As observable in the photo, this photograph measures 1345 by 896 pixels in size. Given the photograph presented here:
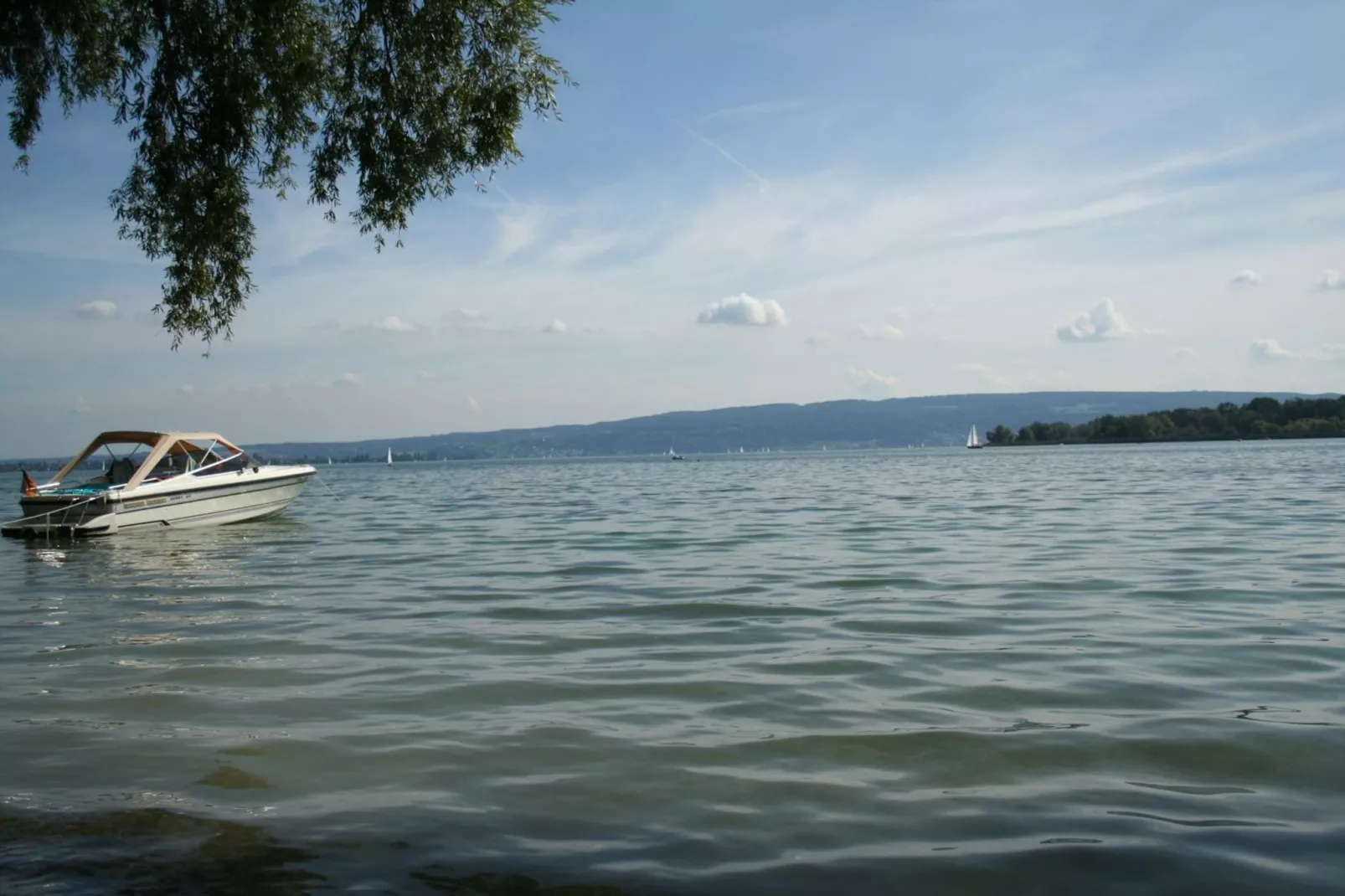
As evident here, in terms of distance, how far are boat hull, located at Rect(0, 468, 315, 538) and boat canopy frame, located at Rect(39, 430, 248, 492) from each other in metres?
0.51

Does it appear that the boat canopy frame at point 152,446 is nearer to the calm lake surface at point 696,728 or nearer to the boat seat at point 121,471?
the boat seat at point 121,471

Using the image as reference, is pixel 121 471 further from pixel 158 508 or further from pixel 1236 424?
pixel 1236 424

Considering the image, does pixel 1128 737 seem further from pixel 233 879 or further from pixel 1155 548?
pixel 1155 548

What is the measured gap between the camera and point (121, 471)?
2445 cm

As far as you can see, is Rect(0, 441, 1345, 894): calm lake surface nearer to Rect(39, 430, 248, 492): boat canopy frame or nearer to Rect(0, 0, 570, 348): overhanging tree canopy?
Rect(0, 0, 570, 348): overhanging tree canopy

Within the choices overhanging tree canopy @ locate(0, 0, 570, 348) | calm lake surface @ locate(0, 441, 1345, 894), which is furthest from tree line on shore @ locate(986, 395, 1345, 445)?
overhanging tree canopy @ locate(0, 0, 570, 348)

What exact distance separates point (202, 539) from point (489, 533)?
6.62m

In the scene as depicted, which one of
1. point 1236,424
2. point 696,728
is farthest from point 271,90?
point 1236,424

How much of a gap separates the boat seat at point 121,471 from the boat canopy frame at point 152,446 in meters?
0.28

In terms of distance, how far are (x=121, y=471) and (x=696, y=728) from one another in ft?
73.4

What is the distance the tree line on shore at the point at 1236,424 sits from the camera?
470 ft

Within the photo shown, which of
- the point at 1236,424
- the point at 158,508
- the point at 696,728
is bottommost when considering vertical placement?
the point at 696,728

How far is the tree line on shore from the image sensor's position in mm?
143250

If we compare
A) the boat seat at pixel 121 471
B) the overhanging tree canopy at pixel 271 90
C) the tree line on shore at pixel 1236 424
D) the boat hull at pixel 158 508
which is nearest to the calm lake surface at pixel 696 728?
the overhanging tree canopy at pixel 271 90
